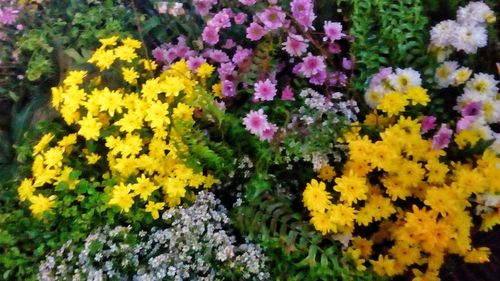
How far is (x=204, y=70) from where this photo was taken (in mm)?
1933

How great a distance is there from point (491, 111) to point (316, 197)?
532 mm

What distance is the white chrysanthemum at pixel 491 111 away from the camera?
67.3 inches

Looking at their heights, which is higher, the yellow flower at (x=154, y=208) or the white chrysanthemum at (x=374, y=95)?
the white chrysanthemum at (x=374, y=95)

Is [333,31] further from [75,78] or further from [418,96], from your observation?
[75,78]

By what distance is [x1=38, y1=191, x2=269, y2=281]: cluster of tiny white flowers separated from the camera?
166cm

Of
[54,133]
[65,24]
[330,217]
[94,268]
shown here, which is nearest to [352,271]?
[330,217]

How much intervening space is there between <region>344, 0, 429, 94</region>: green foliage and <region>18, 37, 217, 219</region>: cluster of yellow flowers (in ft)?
1.52

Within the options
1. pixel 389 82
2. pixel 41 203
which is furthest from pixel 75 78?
pixel 389 82

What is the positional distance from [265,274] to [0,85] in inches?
51.4

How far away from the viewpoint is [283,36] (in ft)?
6.36

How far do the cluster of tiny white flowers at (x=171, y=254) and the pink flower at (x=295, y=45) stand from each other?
50 centimetres

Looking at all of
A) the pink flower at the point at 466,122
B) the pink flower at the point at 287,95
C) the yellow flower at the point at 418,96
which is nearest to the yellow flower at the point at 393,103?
the yellow flower at the point at 418,96

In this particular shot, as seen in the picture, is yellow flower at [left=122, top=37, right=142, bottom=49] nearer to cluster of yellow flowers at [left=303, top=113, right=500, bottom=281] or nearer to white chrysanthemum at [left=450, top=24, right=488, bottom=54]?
cluster of yellow flowers at [left=303, top=113, right=500, bottom=281]

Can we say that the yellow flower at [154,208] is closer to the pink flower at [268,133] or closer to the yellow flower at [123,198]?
the yellow flower at [123,198]
